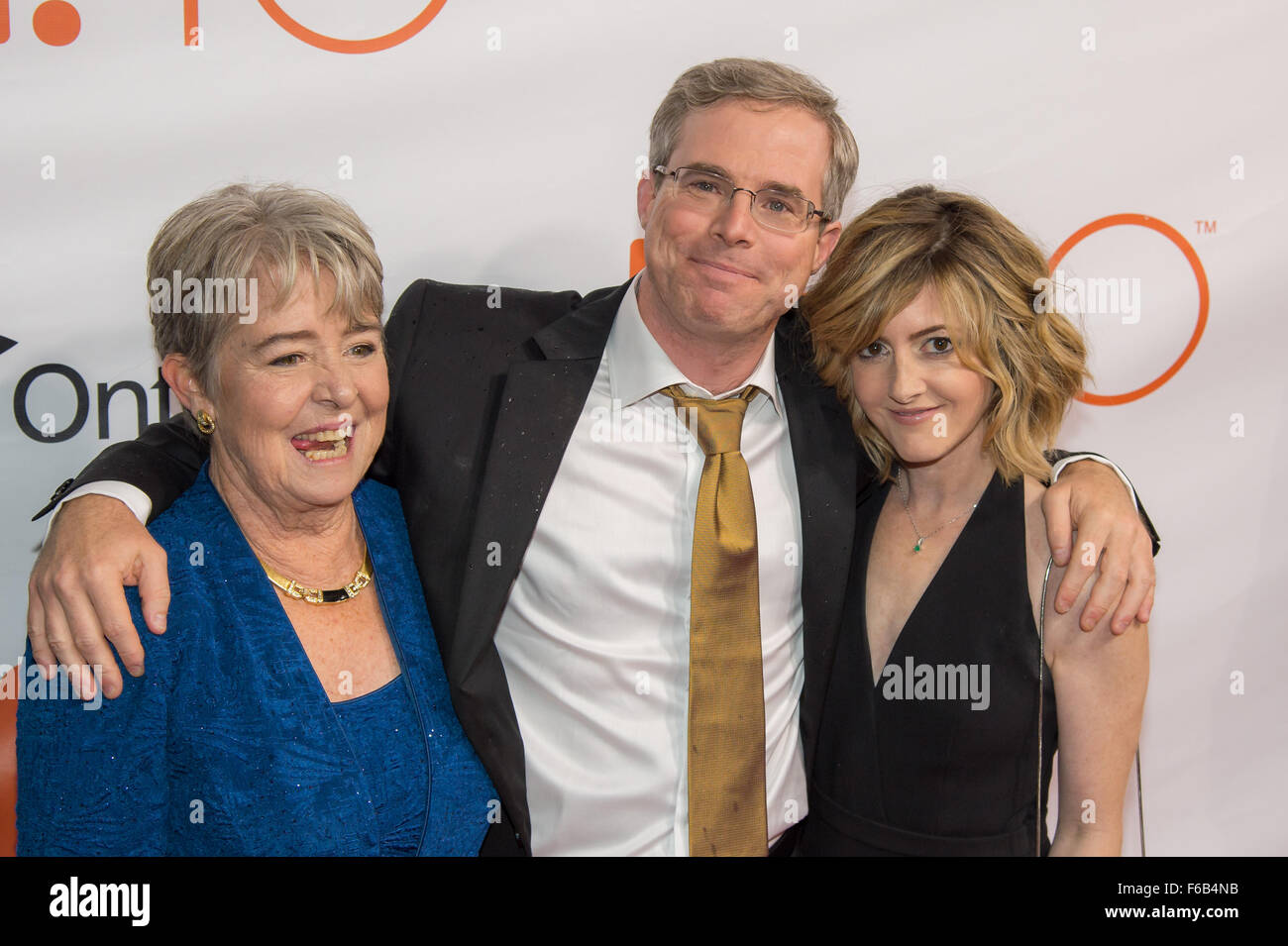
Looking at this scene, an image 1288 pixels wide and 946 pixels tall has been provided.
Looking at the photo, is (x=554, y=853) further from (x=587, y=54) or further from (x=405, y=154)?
(x=587, y=54)

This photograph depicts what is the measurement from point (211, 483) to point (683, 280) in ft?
2.86

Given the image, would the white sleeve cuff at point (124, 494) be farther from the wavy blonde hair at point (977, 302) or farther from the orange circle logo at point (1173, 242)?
the orange circle logo at point (1173, 242)

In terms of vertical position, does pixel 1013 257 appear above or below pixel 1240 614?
above

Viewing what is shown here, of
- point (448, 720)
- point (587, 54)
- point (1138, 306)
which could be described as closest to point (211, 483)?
point (448, 720)

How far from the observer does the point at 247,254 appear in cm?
148

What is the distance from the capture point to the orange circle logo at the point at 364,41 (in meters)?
2.32

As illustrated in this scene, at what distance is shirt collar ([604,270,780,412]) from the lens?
1894mm

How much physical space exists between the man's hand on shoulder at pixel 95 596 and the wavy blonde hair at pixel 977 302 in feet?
A: 3.96

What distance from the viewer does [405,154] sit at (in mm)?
2379

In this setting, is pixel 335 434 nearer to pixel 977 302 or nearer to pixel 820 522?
pixel 820 522
